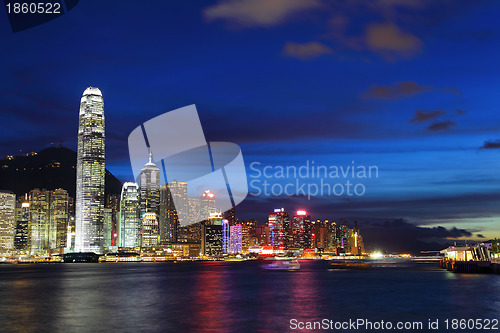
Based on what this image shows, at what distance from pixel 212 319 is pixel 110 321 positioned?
34.3 ft

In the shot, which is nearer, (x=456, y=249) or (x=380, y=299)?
(x=380, y=299)

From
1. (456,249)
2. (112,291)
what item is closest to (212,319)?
(112,291)

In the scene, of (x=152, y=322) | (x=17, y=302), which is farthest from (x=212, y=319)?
(x=17, y=302)

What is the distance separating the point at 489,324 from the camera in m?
53.6

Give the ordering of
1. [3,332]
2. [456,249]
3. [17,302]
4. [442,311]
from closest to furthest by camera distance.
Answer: [3,332] < [442,311] < [17,302] < [456,249]

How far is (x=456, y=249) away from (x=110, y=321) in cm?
14441

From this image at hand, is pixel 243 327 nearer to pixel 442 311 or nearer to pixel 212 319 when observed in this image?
pixel 212 319

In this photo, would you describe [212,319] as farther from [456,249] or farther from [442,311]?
[456,249]

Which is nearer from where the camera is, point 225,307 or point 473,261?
point 225,307

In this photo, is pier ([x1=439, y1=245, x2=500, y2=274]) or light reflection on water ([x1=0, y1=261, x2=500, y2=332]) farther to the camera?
pier ([x1=439, y1=245, x2=500, y2=274])

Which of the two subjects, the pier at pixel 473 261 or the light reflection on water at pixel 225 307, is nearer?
the light reflection on water at pixel 225 307

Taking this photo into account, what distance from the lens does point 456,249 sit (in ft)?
580

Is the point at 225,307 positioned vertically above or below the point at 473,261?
below

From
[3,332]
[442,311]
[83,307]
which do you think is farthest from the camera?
[83,307]
